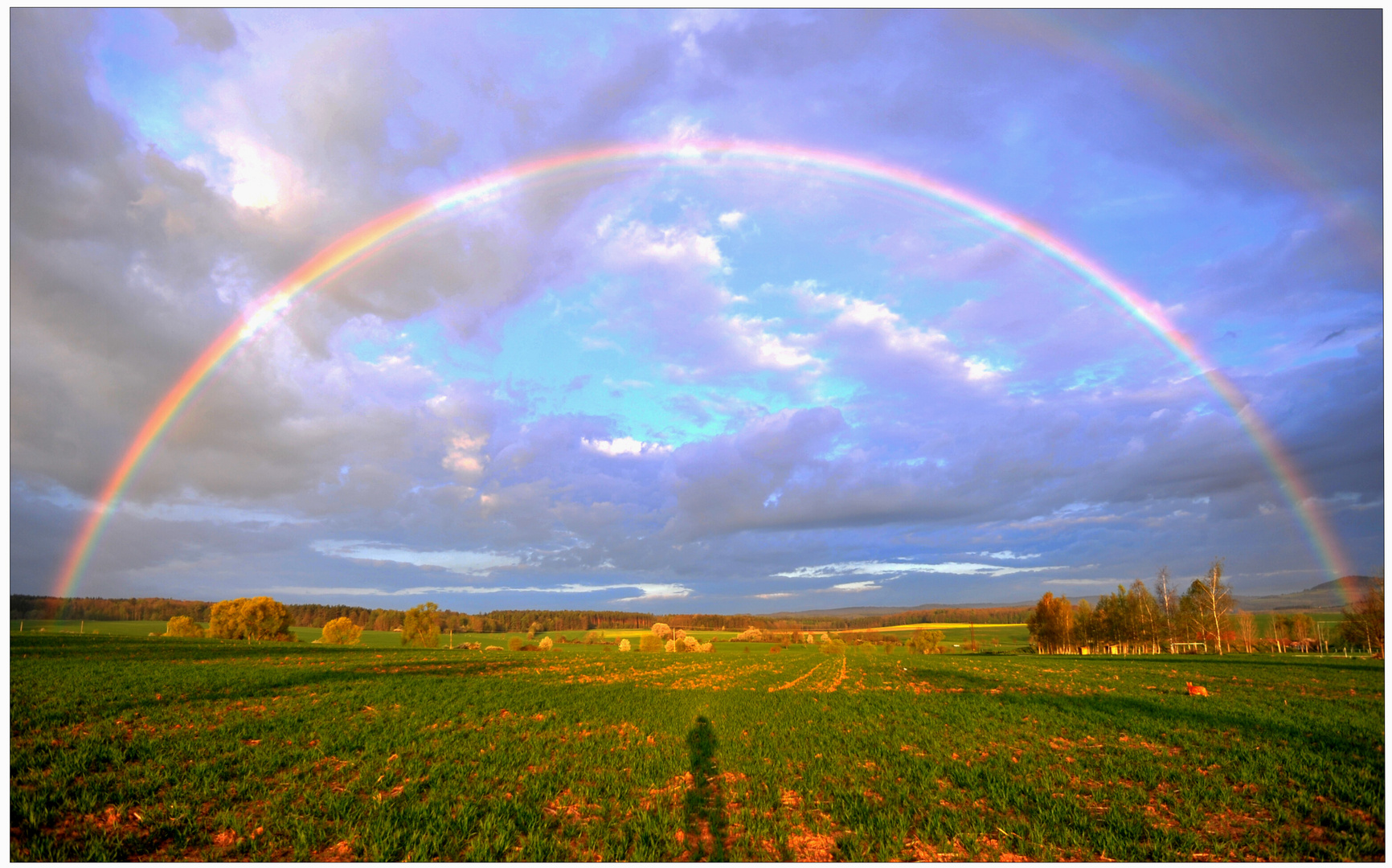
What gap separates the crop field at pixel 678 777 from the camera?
9.05 meters

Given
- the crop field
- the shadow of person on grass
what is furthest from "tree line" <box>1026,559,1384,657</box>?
the shadow of person on grass

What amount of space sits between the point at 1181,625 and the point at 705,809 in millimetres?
112286

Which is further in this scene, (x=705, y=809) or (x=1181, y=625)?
(x=1181, y=625)

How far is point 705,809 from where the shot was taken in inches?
422

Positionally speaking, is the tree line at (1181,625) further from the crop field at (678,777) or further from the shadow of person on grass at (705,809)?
the shadow of person on grass at (705,809)

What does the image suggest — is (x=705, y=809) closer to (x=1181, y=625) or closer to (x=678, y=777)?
(x=678, y=777)

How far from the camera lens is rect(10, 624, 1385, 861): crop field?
9.05 m

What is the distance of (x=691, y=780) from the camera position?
12.6 metres

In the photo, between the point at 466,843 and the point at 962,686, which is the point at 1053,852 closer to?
the point at 466,843

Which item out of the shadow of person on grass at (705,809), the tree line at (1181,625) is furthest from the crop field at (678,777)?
the tree line at (1181,625)

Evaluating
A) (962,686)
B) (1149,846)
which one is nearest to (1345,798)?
(1149,846)

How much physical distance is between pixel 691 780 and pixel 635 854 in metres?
3.89

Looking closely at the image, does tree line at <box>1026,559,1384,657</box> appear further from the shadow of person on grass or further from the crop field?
the shadow of person on grass

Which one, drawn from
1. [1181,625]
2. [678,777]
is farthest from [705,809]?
[1181,625]
